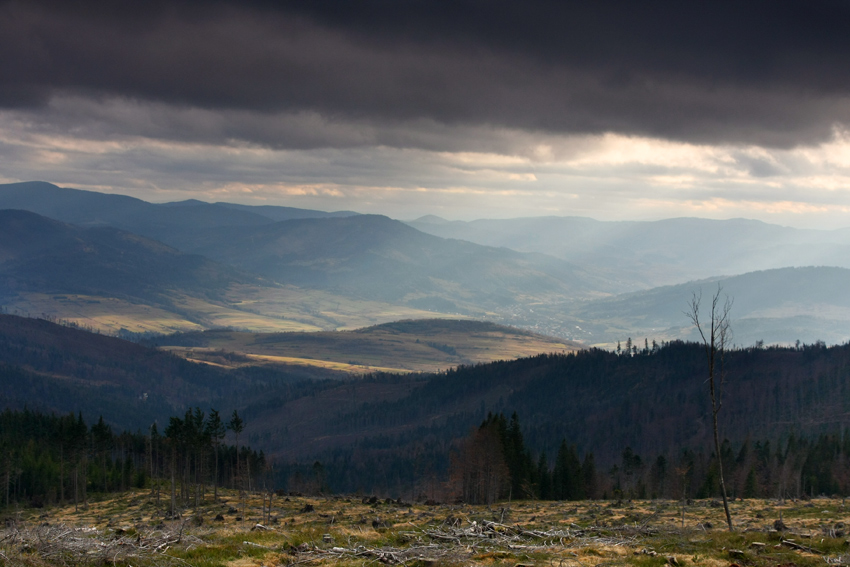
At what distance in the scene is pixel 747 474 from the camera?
98.6 m

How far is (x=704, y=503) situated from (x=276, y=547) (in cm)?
5551

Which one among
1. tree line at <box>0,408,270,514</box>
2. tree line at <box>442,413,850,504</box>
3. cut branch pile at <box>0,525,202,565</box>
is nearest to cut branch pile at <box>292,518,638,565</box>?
cut branch pile at <box>0,525,202,565</box>

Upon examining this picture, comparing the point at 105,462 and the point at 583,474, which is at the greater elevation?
the point at 583,474

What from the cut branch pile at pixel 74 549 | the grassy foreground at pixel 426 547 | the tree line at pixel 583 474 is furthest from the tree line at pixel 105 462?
the cut branch pile at pixel 74 549

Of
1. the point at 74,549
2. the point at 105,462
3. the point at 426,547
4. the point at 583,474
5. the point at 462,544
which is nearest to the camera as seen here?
the point at 74,549

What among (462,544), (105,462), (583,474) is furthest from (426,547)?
(105,462)

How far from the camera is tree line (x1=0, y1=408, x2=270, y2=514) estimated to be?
92.0 metres

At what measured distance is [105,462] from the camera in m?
115

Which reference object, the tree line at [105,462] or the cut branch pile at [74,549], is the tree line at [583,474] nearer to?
the tree line at [105,462]

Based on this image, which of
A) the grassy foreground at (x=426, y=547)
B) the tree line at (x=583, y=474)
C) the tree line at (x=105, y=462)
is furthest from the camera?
the tree line at (x=105, y=462)

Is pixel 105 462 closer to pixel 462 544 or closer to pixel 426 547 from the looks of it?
pixel 462 544

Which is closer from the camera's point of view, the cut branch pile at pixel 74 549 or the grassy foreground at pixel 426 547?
the cut branch pile at pixel 74 549

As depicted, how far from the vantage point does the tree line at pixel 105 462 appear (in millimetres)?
92000

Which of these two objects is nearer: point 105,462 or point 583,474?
point 583,474
